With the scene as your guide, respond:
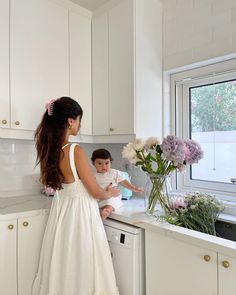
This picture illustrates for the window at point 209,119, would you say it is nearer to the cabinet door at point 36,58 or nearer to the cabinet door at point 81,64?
the cabinet door at point 81,64

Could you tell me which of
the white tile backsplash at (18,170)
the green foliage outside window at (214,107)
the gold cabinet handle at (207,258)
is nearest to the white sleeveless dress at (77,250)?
the gold cabinet handle at (207,258)

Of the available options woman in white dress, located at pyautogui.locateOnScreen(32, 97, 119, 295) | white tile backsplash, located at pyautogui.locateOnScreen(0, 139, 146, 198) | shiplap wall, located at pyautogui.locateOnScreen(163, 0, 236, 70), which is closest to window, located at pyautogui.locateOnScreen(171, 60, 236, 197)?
shiplap wall, located at pyautogui.locateOnScreen(163, 0, 236, 70)

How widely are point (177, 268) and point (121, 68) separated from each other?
136 centimetres

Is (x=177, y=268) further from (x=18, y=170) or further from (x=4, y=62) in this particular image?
(x=4, y=62)

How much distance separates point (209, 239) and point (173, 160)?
41 cm

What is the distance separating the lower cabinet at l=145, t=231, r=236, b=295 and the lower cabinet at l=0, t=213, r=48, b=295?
0.69 meters

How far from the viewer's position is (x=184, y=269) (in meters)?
1.23

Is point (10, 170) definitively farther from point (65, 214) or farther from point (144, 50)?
point (144, 50)

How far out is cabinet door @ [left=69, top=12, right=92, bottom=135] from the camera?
6.66 ft

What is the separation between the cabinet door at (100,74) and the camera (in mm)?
2043

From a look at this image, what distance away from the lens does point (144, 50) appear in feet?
6.26

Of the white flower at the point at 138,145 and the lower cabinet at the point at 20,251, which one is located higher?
the white flower at the point at 138,145

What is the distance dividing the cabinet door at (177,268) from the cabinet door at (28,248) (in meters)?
0.68

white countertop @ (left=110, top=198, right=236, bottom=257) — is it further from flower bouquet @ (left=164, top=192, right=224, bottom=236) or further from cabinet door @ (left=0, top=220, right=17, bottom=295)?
cabinet door @ (left=0, top=220, right=17, bottom=295)
